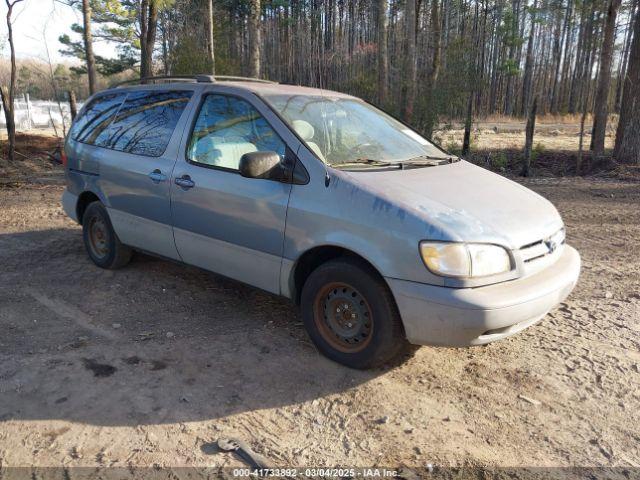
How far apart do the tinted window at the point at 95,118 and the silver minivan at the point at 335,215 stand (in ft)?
0.88

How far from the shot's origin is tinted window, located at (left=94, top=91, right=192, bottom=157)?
14.6 ft

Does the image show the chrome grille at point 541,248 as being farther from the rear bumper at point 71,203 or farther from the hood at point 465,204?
the rear bumper at point 71,203

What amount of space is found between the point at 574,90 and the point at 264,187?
4233 cm

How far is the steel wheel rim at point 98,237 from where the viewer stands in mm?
5257

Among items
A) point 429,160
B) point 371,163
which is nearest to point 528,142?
point 429,160

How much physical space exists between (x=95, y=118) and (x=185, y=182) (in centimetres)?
187

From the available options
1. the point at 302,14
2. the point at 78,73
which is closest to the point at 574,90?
the point at 302,14

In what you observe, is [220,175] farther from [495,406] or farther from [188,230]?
[495,406]

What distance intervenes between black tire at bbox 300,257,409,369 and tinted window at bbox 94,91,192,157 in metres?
1.92

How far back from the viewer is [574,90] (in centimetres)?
3975

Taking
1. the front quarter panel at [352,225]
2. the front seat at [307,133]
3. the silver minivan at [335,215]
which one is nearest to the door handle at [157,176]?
the silver minivan at [335,215]

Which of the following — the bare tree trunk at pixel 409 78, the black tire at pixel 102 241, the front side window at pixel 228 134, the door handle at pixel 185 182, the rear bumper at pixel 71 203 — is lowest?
the black tire at pixel 102 241

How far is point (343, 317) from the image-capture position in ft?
11.5

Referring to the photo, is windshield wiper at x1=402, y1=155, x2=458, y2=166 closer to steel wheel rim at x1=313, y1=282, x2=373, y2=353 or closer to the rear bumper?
steel wheel rim at x1=313, y1=282, x2=373, y2=353
